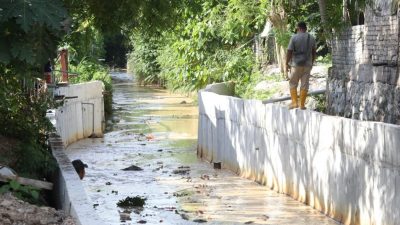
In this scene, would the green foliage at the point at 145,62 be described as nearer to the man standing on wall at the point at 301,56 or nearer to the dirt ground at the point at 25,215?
the man standing on wall at the point at 301,56

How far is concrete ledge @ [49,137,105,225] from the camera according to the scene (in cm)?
708

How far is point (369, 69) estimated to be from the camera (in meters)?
15.1

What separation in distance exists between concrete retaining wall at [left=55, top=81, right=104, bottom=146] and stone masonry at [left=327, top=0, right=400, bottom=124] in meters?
6.96

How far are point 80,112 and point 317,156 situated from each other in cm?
1381

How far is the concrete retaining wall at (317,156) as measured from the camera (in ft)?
30.3

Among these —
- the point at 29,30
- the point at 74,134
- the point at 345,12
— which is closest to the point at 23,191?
the point at 29,30

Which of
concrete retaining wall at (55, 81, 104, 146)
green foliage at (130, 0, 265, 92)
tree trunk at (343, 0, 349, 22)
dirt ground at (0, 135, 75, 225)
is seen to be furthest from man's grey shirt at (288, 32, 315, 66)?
green foliage at (130, 0, 265, 92)

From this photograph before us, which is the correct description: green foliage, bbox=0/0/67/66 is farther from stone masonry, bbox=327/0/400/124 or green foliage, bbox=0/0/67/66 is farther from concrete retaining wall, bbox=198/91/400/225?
stone masonry, bbox=327/0/400/124

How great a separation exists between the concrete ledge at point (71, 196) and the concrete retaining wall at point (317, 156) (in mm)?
3462

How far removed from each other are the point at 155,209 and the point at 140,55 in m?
40.3

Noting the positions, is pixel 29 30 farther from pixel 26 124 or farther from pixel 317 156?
pixel 317 156

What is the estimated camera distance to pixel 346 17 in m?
16.6

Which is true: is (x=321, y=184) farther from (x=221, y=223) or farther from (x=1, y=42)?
(x=1, y=42)

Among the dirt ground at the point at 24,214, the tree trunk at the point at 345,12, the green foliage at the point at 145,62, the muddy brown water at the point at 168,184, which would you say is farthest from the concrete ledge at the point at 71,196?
the green foliage at the point at 145,62
